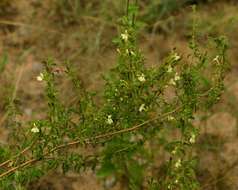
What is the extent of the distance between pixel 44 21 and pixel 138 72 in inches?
65.4

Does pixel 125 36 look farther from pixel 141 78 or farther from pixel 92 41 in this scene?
pixel 92 41

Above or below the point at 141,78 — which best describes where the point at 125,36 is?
above

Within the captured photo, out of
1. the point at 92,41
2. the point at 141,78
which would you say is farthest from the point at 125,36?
the point at 92,41

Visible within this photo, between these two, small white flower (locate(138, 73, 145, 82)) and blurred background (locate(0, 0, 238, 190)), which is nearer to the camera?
small white flower (locate(138, 73, 145, 82))

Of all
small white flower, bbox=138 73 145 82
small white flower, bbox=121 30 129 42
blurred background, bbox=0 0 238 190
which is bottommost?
blurred background, bbox=0 0 238 190

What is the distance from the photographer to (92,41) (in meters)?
3.41

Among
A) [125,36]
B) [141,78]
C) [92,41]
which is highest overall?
[125,36]

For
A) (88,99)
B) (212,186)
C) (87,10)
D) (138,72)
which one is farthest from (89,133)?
(87,10)

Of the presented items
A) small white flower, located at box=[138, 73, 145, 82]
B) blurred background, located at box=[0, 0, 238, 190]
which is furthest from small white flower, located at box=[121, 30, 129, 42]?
blurred background, located at box=[0, 0, 238, 190]

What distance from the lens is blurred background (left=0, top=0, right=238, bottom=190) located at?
3105 millimetres

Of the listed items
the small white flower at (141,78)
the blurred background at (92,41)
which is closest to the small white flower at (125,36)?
the small white flower at (141,78)

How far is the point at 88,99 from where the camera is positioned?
212 centimetres

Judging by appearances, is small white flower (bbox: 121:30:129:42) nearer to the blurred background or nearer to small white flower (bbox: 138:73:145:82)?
small white flower (bbox: 138:73:145:82)

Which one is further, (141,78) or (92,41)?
(92,41)
